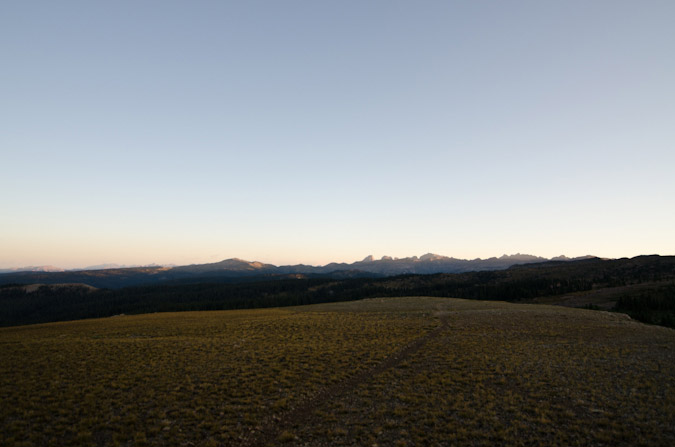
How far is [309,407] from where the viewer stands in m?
19.0

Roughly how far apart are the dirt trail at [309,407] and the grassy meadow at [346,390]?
90 mm

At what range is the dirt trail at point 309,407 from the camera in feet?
50.6

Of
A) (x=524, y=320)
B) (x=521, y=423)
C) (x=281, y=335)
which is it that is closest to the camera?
(x=521, y=423)

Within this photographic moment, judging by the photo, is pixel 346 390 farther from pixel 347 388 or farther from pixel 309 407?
pixel 309 407

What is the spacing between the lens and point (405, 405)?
61.1 ft

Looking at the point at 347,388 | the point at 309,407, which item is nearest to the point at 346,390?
the point at 347,388

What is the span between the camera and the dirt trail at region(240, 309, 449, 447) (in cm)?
1541

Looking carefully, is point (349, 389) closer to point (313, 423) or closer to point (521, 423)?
point (313, 423)

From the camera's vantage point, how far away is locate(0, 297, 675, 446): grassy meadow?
15344 mm

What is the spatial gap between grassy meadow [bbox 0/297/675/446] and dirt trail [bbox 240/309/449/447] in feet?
0.30

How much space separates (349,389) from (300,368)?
20.7 ft

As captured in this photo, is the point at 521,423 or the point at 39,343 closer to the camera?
the point at 521,423

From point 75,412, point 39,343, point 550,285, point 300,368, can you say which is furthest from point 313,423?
point 550,285

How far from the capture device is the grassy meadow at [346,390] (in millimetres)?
15344
